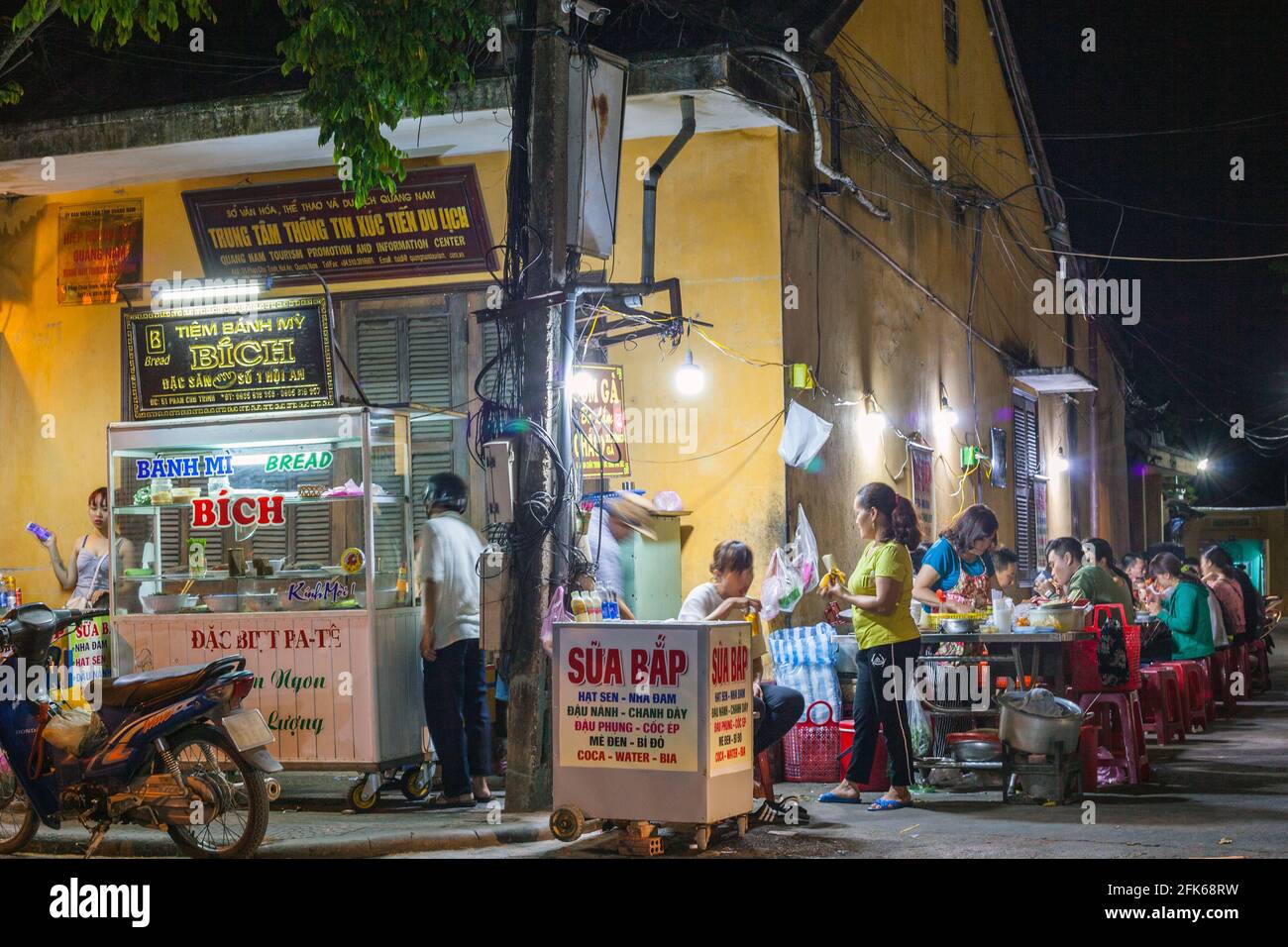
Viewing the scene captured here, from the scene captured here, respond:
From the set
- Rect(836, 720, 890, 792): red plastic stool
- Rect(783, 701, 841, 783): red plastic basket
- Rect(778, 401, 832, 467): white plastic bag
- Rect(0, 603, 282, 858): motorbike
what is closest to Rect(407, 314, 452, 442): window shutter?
Rect(778, 401, 832, 467): white plastic bag

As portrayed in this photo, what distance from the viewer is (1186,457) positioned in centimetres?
4825

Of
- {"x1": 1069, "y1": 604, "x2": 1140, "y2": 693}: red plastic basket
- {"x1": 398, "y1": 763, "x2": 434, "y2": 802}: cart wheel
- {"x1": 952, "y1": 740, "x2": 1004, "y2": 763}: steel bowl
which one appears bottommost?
{"x1": 398, "y1": 763, "x2": 434, "y2": 802}: cart wheel

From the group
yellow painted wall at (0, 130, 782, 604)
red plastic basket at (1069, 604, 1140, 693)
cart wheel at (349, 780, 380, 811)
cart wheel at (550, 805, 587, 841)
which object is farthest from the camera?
yellow painted wall at (0, 130, 782, 604)

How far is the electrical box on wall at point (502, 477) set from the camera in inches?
385

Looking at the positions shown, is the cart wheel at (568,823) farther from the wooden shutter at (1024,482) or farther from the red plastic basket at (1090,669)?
the wooden shutter at (1024,482)

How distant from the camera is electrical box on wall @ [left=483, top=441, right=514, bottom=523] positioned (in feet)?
32.1

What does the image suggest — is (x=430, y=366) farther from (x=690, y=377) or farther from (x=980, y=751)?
(x=980, y=751)

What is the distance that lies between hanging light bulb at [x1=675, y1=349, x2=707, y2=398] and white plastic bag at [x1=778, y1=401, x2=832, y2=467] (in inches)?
30.4

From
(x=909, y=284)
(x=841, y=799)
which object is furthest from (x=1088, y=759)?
(x=909, y=284)

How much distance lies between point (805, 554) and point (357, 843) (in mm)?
4968

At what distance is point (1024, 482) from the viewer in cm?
2431

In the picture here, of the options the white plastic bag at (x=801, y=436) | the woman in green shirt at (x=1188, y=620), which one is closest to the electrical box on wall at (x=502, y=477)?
the white plastic bag at (x=801, y=436)

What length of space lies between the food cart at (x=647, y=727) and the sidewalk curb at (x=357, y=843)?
770mm

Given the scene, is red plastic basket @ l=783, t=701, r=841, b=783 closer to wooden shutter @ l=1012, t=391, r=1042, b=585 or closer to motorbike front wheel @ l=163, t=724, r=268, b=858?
motorbike front wheel @ l=163, t=724, r=268, b=858
